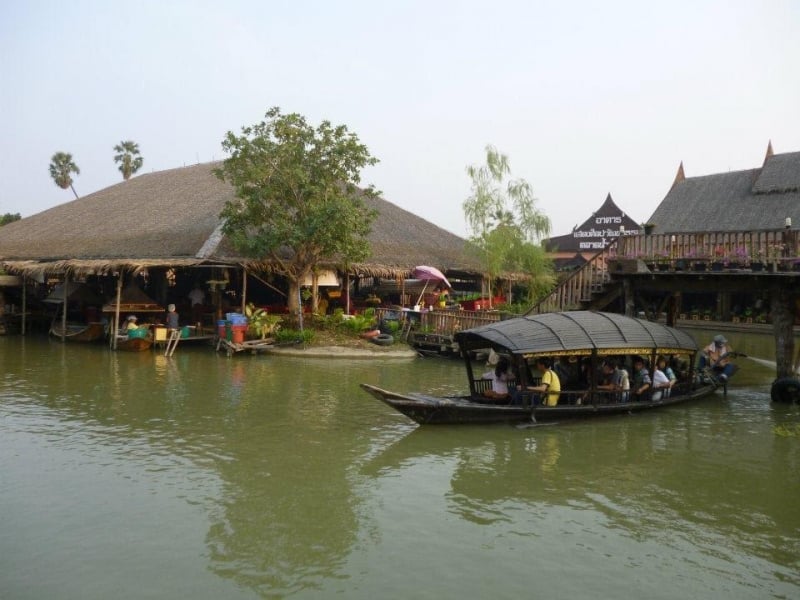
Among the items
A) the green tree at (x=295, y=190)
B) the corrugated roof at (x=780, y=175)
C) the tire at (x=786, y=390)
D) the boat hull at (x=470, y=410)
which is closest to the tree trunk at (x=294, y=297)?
the green tree at (x=295, y=190)

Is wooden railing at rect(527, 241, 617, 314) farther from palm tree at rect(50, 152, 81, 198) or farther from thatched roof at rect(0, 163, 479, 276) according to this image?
palm tree at rect(50, 152, 81, 198)

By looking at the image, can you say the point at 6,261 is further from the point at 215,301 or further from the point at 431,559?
the point at 431,559

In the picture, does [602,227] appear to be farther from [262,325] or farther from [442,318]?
[262,325]

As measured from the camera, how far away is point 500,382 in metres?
13.2

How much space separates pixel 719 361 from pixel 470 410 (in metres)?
8.19

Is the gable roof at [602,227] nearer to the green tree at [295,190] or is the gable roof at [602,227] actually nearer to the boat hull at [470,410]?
the green tree at [295,190]

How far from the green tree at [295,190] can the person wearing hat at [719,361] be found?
11379 millimetres

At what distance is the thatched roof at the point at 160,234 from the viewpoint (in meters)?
24.5

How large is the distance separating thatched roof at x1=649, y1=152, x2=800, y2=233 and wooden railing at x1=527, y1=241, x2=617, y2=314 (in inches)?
586

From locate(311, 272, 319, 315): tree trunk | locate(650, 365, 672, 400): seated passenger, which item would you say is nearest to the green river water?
locate(650, 365, 672, 400): seated passenger

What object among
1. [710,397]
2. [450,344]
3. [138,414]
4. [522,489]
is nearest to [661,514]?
[522,489]

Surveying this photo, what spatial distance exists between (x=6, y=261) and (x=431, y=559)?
2797 cm

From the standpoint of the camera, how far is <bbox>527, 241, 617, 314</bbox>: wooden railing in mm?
18734

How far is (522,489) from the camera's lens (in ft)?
31.1
